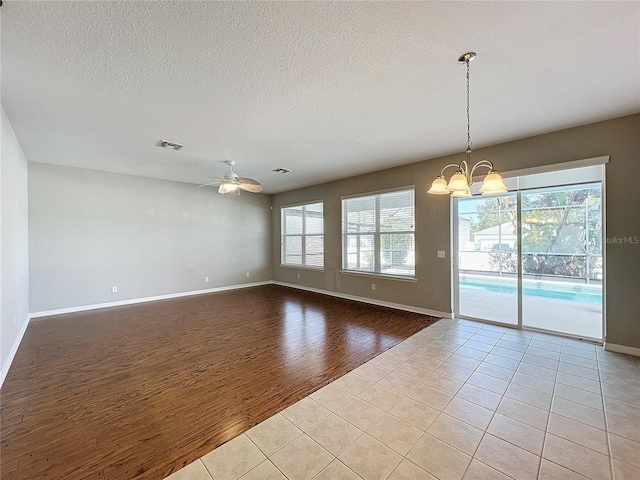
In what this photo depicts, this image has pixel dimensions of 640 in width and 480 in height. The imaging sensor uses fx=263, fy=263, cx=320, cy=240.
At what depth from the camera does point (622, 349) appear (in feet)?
10.5

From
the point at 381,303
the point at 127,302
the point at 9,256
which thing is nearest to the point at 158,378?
the point at 9,256

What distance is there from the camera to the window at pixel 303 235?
23.2ft

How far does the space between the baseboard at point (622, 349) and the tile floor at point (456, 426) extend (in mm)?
215

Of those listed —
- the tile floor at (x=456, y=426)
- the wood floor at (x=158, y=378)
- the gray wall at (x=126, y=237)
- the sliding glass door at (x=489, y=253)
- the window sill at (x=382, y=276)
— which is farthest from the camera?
the window sill at (x=382, y=276)

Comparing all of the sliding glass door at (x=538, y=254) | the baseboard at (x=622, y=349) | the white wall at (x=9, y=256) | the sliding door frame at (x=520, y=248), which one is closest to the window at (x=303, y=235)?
the sliding door frame at (x=520, y=248)

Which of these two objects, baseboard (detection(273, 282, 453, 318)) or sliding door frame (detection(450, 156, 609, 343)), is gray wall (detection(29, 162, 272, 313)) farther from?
sliding door frame (detection(450, 156, 609, 343))

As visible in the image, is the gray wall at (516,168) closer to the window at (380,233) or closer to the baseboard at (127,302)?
the window at (380,233)

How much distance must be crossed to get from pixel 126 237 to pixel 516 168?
7418mm

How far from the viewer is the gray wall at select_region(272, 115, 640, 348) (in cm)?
314

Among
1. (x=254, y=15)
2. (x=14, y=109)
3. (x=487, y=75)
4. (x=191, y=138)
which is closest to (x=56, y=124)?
(x=14, y=109)

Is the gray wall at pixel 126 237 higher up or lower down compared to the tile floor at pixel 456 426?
higher up

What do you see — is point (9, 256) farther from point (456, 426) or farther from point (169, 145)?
point (456, 426)

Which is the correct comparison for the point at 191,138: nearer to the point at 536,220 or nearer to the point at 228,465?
the point at 228,465

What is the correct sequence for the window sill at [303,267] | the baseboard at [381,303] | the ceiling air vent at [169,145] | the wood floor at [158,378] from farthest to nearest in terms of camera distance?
the window sill at [303,267] → the baseboard at [381,303] → the ceiling air vent at [169,145] → the wood floor at [158,378]
